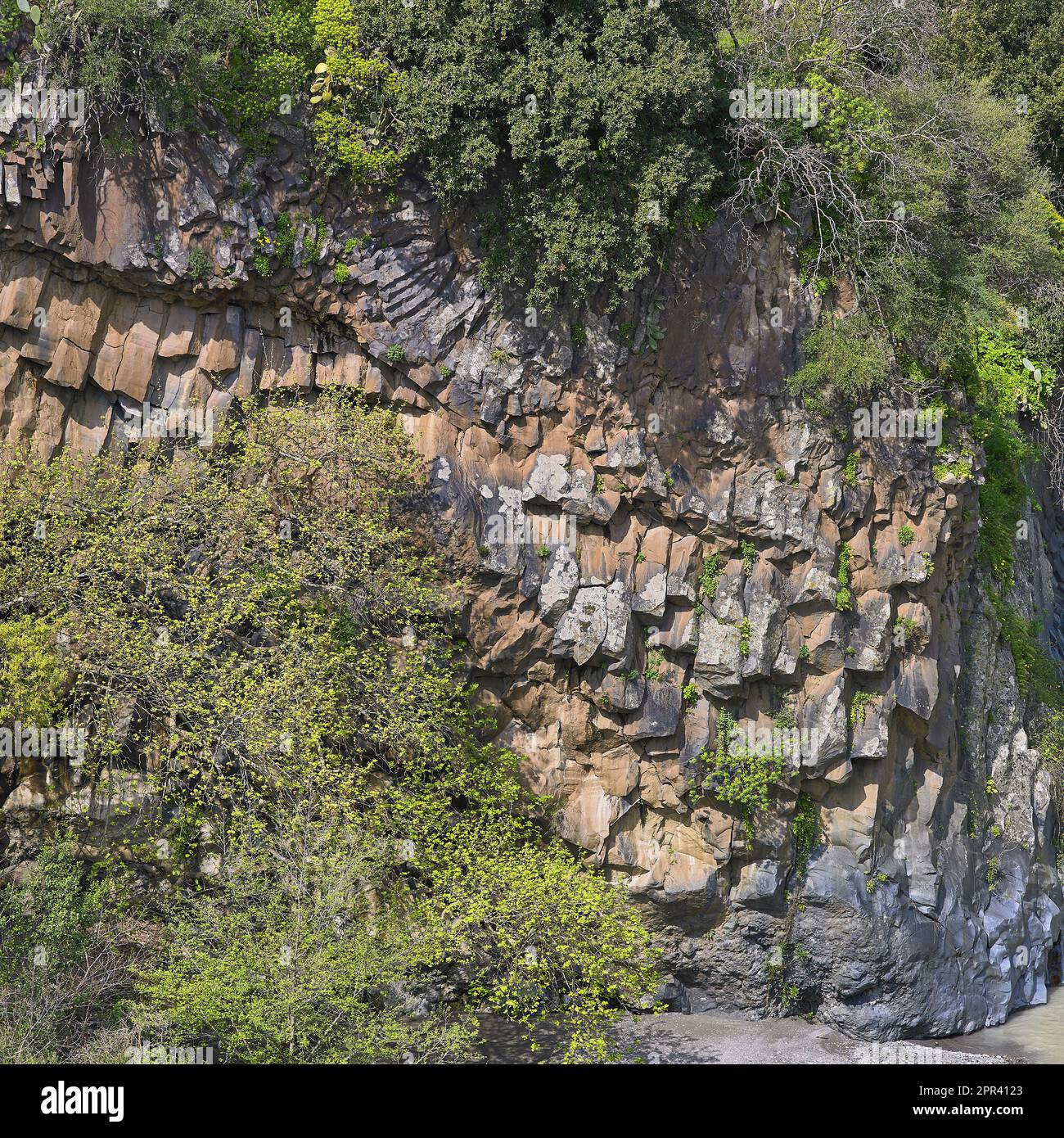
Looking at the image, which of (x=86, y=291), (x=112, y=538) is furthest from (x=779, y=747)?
(x=86, y=291)

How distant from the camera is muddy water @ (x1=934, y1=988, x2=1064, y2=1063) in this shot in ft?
55.7

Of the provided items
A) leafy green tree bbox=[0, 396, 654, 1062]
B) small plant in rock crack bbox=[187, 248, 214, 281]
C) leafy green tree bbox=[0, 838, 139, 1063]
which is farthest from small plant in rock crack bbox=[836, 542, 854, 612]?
leafy green tree bbox=[0, 838, 139, 1063]

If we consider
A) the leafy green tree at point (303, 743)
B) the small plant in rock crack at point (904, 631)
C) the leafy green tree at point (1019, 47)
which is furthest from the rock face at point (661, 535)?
the leafy green tree at point (1019, 47)

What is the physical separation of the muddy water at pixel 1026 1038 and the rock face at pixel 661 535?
0.30 meters

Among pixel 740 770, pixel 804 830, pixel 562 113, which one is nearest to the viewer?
pixel 562 113

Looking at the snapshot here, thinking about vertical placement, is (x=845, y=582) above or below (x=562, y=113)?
below

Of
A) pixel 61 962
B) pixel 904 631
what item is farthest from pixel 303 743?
pixel 904 631

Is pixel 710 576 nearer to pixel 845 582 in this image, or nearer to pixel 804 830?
pixel 845 582

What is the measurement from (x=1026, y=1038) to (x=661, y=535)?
32.0 feet

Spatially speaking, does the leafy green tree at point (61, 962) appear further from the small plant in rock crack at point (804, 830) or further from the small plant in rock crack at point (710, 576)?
the small plant in rock crack at point (804, 830)

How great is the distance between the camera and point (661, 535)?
16.7m

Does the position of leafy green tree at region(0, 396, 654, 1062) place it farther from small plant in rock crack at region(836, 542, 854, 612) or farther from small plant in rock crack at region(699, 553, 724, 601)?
small plant in rock crack at region(836, 542, 854, 612)

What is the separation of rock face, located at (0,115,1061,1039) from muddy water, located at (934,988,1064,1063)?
298 millimetres

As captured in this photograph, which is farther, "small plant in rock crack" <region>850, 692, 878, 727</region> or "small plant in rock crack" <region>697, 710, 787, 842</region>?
"small plant in rock crack" <region>850, 692, 878, 727</region>
